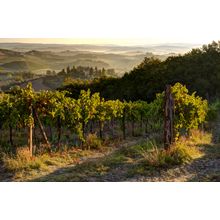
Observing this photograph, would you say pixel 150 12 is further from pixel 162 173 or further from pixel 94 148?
pixel 94 148

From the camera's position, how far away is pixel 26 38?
769 centimetres

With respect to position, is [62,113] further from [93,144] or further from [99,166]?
[99,166]

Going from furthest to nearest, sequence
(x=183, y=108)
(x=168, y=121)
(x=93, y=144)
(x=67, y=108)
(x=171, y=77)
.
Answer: (x=171, y=77), (x=93, y=144), (x=67, y=108), (x=183, y=108), (x=168, y=121)

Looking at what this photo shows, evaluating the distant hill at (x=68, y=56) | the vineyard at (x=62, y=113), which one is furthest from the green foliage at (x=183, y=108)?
the distant hill at (x=68, y=56)

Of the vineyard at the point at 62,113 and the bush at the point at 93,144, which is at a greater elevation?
the vineyard at the point at 62,113

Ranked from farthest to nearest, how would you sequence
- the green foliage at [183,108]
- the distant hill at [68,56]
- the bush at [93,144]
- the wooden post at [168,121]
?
the bush at [93,144]
the green foliage at [183,108]
the wooden post at [168,121]
the distant hill at [68,56]

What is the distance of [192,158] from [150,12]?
3412 millimetres

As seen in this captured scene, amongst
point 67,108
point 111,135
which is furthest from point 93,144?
point 111,135

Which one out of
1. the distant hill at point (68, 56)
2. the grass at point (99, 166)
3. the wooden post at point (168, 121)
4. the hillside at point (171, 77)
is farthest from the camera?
the hillside at point (171, 77)

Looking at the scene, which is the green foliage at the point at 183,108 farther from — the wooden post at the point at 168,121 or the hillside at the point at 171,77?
the hillside at the point at 171,77

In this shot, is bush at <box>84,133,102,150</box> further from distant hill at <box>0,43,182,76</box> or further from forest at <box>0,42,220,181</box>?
distant hill at <box>0,43,182,76</box>

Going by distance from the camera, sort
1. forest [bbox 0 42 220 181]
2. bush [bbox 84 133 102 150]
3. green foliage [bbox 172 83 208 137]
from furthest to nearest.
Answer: bush [bbox 84 133 102 150]
green foliage [bbox 172 83 208 137]
forest [bbox 0 42 220 181]

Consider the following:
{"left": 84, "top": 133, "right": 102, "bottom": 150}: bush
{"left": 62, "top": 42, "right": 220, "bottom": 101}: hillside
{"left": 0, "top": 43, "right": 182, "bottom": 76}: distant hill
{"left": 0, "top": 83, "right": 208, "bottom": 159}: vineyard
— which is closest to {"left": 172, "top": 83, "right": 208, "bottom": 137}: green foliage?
{"left": 0, "top": 83, "right": 208, "bottom": 159}: vineyard
